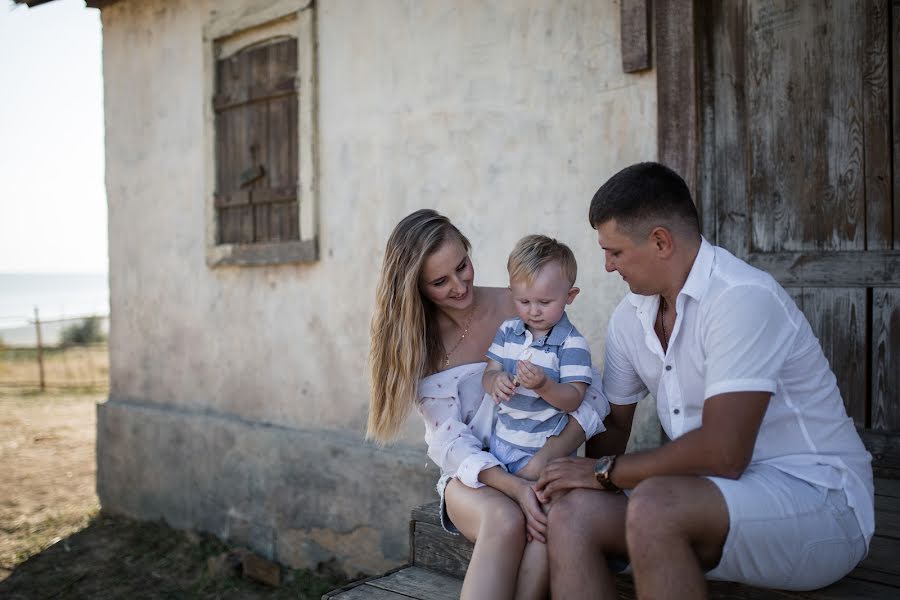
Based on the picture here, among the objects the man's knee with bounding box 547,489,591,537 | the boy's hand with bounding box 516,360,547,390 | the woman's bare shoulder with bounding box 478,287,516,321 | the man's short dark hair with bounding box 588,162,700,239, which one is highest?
the man's short dark hair with bounding box 588,162,700,239

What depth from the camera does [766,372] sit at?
2.03 m

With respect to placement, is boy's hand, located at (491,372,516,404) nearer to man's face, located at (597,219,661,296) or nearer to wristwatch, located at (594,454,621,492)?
wristwatch, located at (594,454,621,492)

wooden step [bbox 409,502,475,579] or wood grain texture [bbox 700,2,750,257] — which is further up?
wood grain texture [bbox 700,2,750,257]

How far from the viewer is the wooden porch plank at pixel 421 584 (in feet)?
8.80

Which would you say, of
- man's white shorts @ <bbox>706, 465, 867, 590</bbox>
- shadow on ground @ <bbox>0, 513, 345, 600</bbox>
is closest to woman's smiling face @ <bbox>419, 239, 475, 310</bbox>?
man's white shorts @ <bbox>706, 465, 867, 590</bbox>

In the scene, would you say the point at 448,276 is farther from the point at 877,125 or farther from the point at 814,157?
the point at 877,125

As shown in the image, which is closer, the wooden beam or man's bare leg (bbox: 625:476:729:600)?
man's bare leg (bbox: 625:476:729:600)

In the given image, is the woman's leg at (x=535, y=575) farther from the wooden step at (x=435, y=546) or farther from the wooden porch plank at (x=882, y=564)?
the wooden porch plank at (x=882, y=564)

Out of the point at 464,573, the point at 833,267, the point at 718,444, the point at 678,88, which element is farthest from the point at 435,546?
the point at 678,88

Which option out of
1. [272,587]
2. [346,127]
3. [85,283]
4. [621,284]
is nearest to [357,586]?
[621,284]

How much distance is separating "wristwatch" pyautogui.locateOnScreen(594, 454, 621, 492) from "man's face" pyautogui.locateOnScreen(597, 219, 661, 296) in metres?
0.53

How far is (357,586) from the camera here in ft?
9.17

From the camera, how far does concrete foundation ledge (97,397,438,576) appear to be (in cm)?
484

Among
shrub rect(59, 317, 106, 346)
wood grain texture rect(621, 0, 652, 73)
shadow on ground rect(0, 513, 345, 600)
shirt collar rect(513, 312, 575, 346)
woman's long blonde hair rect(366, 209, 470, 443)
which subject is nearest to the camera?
shirt collar rect(513, 312, 575, 346)
